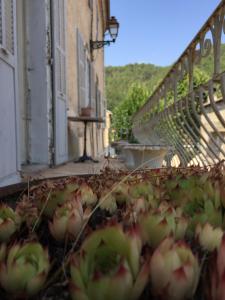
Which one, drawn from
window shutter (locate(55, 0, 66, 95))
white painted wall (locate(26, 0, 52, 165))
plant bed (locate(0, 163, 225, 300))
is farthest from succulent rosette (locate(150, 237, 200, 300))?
window shutter (locate(55, 0, 66, 95))

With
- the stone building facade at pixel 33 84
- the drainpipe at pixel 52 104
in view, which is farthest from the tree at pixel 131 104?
the drainpipe at pixel 52 104

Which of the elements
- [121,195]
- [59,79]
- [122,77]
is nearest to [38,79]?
[59,79]

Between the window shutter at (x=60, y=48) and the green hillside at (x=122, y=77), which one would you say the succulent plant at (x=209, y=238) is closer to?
the window shutter at (x=60, y=48)

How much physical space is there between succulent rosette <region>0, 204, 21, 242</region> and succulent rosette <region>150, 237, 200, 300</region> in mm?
225

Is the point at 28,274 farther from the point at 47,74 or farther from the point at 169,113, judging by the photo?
the point at 47,74

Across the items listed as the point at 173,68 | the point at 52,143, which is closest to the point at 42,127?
the point at 52,143

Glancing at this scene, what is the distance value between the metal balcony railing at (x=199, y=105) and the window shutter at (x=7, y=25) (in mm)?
1185

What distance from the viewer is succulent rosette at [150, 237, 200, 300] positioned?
12.9 inches

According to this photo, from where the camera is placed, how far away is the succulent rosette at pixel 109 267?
31 centimetres

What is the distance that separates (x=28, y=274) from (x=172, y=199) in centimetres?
33

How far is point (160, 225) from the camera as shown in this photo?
430 millimetres

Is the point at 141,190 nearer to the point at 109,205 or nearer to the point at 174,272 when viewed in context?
the point at 109,205

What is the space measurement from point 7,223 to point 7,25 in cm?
249

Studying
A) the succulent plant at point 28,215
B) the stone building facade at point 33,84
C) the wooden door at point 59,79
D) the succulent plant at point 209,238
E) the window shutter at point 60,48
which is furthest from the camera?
the window shutter at point 60,48
